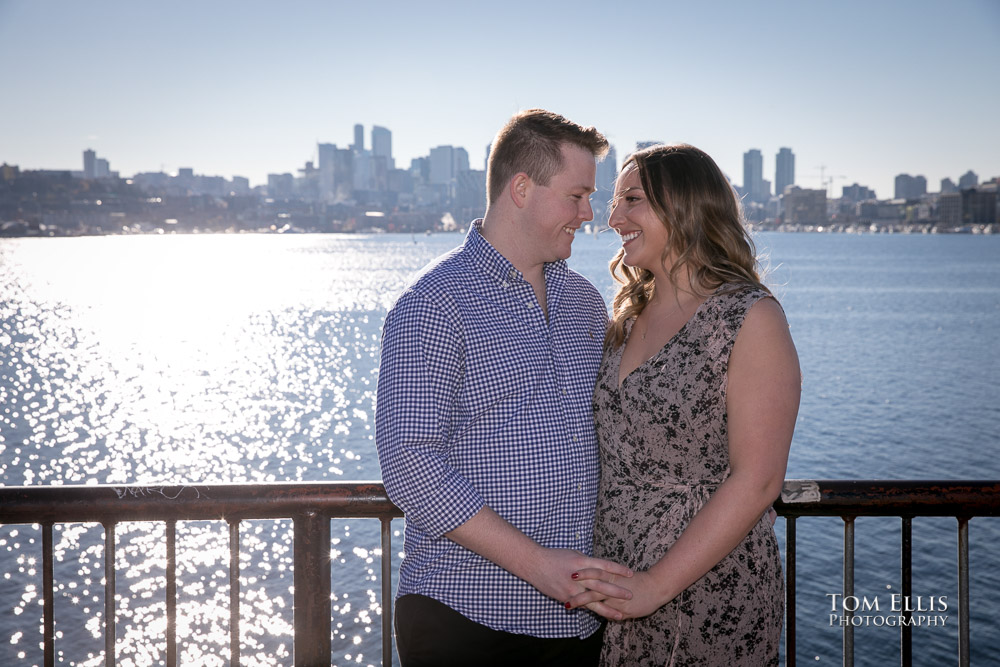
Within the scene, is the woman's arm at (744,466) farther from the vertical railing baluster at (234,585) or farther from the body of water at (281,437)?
the vertical railing baluster at (234,585)

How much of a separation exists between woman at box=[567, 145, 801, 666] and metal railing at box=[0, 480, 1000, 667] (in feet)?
0.88

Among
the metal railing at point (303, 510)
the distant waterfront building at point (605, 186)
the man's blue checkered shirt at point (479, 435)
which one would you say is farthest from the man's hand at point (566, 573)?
the distant waterfront building at point (605, 186)

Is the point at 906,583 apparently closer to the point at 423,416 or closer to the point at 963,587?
the point at 963,587

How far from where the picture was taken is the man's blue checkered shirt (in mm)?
2248

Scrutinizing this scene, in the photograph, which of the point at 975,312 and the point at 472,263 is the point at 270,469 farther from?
the point at 975,312

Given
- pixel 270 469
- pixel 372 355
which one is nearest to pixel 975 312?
pixel 372 355

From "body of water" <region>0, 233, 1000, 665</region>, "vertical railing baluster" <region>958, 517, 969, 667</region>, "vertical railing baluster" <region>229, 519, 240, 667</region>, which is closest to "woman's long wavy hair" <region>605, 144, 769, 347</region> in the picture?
"body of water" <region>0, 233, 1000, 665</region>

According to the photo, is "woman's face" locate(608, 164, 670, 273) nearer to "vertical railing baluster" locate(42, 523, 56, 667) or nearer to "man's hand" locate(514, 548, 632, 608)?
"man's hand" locate(514, 548, 632, 608)

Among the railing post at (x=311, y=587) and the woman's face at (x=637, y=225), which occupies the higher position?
the woman's face at (x=637, y=225)

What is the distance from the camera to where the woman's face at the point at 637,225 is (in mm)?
2654

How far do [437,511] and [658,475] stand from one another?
744mm

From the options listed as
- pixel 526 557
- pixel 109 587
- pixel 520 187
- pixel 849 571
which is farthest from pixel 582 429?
pixel 109 587

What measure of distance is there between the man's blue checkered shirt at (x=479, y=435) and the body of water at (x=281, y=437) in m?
1.11

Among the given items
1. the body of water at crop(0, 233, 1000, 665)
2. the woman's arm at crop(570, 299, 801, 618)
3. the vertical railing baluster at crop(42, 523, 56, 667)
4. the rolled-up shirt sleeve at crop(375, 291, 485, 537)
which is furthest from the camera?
the body of water at crop(0, 233, 1000, 665)
